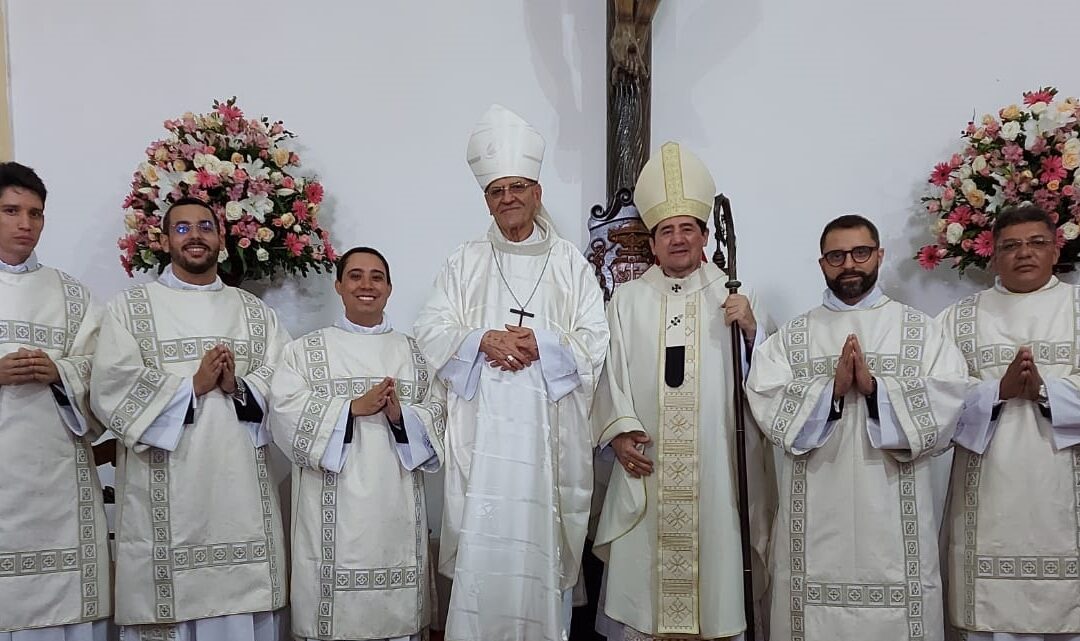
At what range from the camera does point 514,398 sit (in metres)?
4.25

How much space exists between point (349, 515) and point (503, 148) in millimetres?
1758

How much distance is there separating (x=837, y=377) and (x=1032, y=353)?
0.88 metres

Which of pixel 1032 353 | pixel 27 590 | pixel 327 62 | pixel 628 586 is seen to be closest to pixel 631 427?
pixel 628 586

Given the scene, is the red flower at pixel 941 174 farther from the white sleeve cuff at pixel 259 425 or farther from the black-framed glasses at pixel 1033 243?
the white sleeve cuff at pixel 259 425

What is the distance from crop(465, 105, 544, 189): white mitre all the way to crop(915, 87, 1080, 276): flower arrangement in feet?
6.91

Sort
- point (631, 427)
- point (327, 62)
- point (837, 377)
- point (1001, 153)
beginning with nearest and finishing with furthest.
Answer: point (837, 377), point (631, 427), point (1001, 153), point (327, 62)

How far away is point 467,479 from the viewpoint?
432 cm

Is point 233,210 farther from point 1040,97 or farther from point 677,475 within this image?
point 1040,97

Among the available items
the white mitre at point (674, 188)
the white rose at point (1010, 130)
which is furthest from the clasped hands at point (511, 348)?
the white rose at point (1010, 130)

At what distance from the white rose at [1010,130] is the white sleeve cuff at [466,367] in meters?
2.70

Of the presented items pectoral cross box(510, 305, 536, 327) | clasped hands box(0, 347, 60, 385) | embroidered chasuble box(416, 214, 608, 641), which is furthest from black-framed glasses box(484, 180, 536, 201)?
clasped hands box(0, 347, 60, 385)

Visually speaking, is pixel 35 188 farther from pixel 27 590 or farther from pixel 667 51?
pixel 667 51

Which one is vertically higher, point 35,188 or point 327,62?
point 327,62

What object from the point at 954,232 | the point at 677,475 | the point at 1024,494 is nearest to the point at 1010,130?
the point at 954,232
